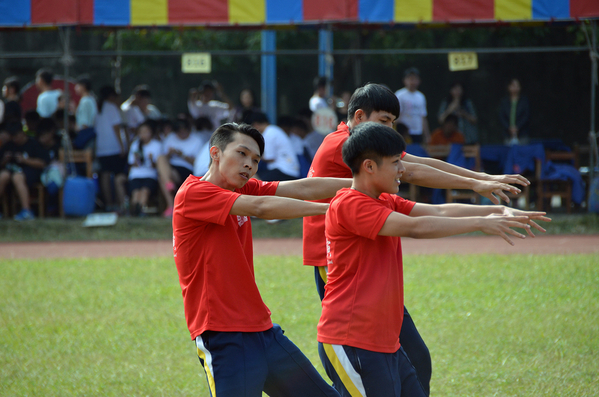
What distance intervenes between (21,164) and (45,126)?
2.82 ft

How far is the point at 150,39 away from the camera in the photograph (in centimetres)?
1928

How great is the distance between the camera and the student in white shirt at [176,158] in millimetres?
11367

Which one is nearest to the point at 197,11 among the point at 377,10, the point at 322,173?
the point at 377,10

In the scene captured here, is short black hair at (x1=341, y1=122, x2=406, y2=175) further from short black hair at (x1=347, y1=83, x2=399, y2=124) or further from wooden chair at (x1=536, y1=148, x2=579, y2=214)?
wooden chair at (x1=536, y1=148, x2=579, y2=214)

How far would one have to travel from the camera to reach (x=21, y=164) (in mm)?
11180

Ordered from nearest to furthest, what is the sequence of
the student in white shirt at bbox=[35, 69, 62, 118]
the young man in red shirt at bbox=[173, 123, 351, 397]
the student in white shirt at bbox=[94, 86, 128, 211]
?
the young man in red shirt at bbox=[173, 123, 351, 397]
the student in white shirt at bbox=[94, 86, 128, 211]
the student in white shirt at bbox=[35, 69, 62, 118]

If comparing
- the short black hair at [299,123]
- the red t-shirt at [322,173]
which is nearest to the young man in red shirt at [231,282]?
the red t-shirt at [322,173]

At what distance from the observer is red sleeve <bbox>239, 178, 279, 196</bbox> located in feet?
10.8

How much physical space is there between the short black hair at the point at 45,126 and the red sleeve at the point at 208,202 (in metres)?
9.61

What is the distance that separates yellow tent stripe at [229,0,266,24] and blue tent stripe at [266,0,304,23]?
0.31 ft

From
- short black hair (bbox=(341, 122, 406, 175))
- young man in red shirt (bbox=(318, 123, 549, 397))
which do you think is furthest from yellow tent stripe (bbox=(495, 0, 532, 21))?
short black hair (bbox=(341, 122, 406, 175))

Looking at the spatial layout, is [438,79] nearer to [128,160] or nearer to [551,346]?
[128,160]

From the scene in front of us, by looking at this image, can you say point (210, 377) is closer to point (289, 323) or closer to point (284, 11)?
point (289, 323)

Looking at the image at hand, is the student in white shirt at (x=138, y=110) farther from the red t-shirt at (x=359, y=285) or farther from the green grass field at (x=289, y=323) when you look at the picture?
the red t-shirt at (x=359, y=285)
